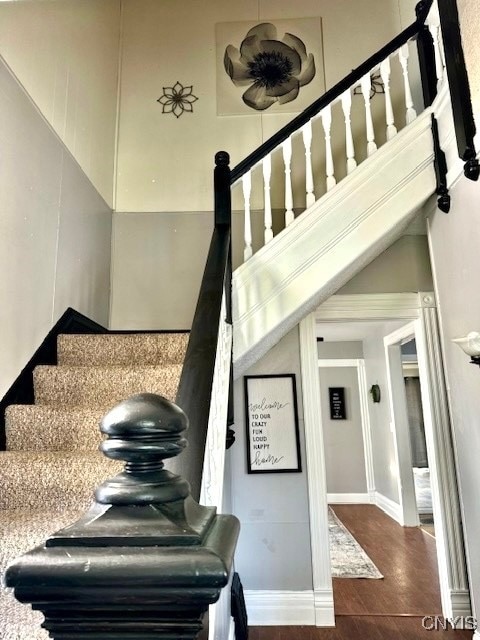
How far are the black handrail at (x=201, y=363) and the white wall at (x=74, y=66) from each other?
4.70 feet

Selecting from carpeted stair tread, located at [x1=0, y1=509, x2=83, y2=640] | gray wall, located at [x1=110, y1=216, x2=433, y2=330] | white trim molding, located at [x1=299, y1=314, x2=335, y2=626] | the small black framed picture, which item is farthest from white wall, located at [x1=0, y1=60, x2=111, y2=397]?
the small black framed picture

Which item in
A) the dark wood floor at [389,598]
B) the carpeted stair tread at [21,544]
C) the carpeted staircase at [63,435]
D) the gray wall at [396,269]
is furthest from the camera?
the gray wall at [396,269]

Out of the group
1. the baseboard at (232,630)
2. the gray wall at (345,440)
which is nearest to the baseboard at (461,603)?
the baseboard at (232,630)

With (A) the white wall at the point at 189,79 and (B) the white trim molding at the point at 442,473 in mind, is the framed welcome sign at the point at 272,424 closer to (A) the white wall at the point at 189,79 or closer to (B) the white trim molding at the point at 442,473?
(B) the white trim molding at the point at 442,473

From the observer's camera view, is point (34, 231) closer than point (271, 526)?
Yes

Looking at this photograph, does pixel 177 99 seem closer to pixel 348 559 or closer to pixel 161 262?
pixel 161 262

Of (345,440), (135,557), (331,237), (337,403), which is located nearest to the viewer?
(135,557)

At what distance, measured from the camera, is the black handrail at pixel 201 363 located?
2.74 ft

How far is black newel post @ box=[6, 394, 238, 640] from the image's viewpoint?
1.12ft

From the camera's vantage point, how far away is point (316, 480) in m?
2.80

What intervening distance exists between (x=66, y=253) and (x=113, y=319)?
2.90 feet

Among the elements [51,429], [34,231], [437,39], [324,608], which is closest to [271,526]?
[324,608]

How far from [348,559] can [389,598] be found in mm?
860

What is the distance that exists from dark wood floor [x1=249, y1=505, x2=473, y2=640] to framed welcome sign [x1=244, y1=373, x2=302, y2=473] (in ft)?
3.25
